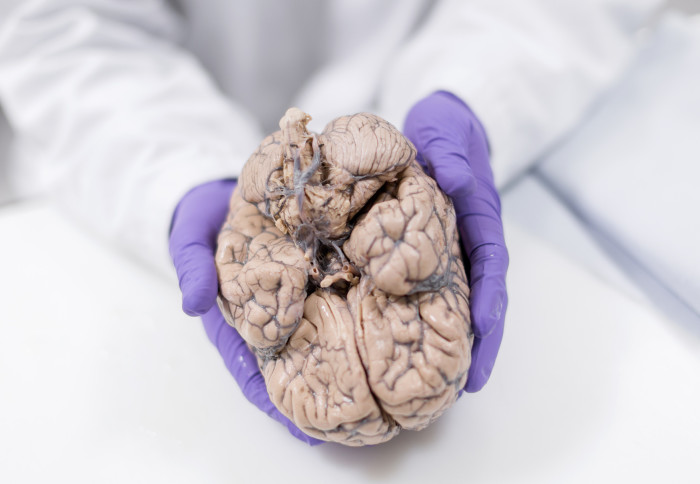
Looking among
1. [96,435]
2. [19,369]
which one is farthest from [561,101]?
[19,369]

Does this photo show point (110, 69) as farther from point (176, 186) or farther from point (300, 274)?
point (300, 274)

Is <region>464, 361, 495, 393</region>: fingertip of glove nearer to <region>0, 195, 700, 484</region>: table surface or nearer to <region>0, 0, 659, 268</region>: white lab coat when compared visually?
<region>0, 195, 700, 484</region>: table surface

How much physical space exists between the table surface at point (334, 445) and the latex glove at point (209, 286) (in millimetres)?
129

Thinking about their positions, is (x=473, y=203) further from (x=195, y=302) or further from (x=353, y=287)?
(x=195, y=302)

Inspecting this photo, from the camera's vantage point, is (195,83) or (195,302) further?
(195,83)

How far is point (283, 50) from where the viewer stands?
2.21 meters

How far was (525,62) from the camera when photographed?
1744 millimetres

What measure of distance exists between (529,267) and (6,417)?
145 cm

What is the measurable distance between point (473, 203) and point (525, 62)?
74cm

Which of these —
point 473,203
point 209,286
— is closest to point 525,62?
point 473,203

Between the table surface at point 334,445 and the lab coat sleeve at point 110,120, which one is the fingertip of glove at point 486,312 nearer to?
the table surface at point 334,445

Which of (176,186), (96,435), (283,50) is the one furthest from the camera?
(283,50)

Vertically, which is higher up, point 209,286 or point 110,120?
point 209,286

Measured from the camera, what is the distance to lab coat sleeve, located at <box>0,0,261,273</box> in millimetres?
1636
